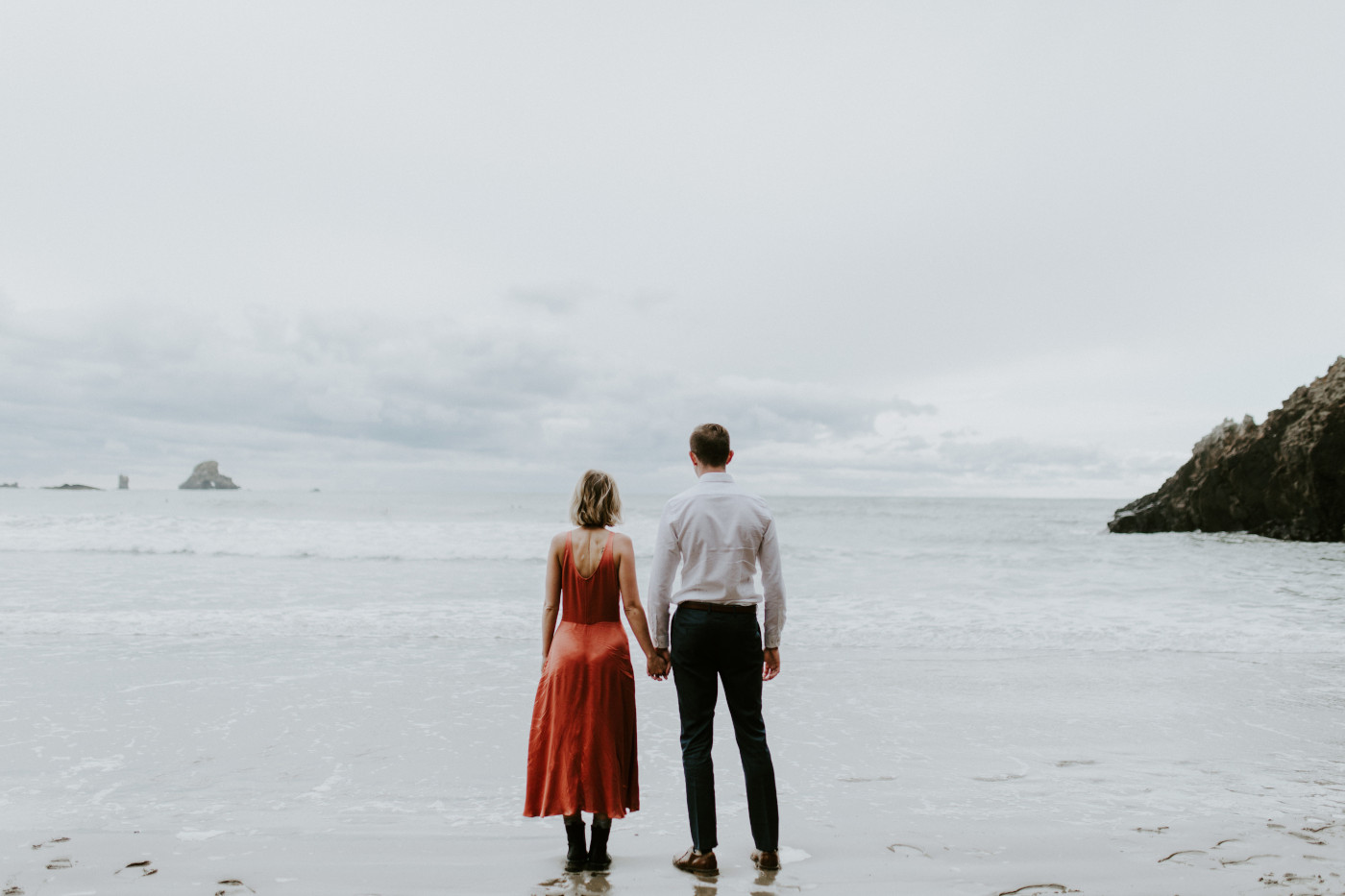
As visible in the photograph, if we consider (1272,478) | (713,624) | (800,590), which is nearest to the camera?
(713,624)

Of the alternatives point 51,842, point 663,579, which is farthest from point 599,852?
point 51,842

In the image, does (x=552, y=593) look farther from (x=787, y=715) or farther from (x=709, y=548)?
(x=787, y=715)

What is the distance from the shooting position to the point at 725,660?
3.46 m

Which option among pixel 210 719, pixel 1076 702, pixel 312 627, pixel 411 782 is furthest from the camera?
→ pixel 312 627

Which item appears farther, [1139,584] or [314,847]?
[1139,584]

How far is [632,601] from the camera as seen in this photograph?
11.5ft

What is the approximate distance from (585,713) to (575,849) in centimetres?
65

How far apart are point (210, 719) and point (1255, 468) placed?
29.2 metres

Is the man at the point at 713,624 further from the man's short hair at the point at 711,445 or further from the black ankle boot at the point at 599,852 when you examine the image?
the black ankle boot at the point at 599,852

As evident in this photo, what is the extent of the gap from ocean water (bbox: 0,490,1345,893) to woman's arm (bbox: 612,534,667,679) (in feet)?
3.52

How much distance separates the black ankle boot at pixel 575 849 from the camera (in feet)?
11.5

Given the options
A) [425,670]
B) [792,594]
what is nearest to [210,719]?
[425,670]

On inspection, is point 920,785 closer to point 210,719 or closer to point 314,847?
point 314,847

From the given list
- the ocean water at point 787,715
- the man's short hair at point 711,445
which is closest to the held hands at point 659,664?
the man's short hair at point 711,445
